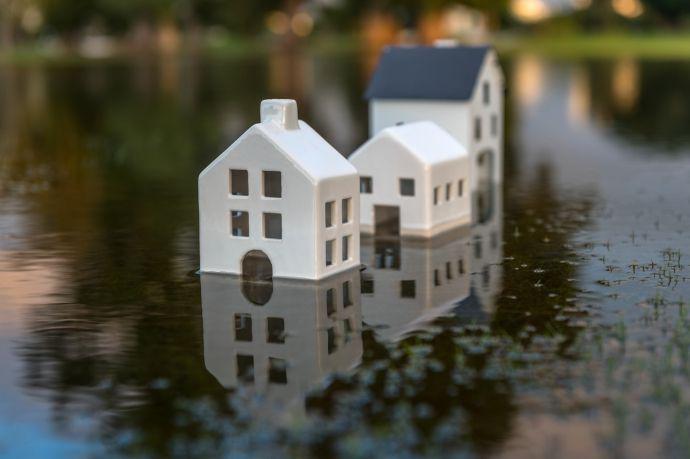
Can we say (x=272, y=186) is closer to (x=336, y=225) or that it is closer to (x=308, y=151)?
(x=308, y=151)

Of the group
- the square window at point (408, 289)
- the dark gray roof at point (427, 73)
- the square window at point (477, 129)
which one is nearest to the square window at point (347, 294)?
the square window at point (408, 289)

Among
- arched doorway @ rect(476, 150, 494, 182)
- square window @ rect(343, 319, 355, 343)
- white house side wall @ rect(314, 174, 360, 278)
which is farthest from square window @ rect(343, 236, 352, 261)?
Result: arched doorway @ rect(476, 150, 494, 182)

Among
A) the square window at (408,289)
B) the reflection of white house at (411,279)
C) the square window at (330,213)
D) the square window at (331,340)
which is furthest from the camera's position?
the square window at (330,213)

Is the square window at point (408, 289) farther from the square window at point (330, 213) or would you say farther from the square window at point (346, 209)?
the square window at point (330, 213)

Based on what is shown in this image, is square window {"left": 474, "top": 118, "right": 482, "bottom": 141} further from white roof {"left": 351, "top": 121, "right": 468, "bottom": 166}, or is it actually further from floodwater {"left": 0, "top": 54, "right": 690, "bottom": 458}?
white roof {"left": 351, "top": 121, "right": 468, "bottom": 166}

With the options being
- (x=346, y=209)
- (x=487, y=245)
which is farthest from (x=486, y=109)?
(x=346, y=209)

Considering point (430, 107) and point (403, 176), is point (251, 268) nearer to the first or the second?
point (403, 176)

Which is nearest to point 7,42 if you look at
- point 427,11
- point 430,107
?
point 427,11
